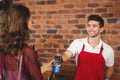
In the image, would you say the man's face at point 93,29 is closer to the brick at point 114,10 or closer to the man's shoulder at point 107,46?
the man's shoulder at point 107,46

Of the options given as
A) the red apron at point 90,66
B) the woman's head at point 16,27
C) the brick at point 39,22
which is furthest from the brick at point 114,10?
the woman's head at point 16,27

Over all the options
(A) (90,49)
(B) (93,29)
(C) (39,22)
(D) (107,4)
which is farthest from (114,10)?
(C) (39,22)

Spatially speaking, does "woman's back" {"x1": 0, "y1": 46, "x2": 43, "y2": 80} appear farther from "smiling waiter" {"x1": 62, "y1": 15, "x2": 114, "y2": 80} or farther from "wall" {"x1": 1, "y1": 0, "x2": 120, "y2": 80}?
"wall" {"x1": 1, "y1": 0, "x2": 120, "y2": 80}

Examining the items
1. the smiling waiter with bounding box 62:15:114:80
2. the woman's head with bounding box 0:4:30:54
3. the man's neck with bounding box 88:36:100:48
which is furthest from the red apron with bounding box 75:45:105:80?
the woman's head with bounding box 0:4:30:54

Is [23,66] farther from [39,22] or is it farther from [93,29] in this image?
[39,22]

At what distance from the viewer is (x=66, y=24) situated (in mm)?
2926

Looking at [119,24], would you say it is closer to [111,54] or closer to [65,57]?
[111,54]

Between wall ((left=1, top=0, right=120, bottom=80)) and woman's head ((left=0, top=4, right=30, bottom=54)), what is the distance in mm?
1261

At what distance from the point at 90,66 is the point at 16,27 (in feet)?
3.50

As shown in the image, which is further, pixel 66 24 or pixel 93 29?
pixel 66 24

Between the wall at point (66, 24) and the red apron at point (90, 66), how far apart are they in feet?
1.19

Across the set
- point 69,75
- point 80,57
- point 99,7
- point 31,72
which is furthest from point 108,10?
point 31,72

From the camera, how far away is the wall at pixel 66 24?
2684 millimetres

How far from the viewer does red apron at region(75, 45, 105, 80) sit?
7.81ft
